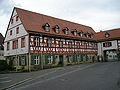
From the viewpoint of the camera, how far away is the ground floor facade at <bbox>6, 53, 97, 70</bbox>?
Answer: 25892mm

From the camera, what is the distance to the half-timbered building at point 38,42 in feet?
87.4

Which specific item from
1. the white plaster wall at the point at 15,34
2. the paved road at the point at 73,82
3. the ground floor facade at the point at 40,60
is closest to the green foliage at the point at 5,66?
the ground floor facade at the point at 40,60

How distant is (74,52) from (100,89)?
1018 inches

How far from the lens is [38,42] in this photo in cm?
2736

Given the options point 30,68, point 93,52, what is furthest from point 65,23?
point 30,68

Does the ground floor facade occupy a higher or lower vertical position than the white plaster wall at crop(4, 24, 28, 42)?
lower

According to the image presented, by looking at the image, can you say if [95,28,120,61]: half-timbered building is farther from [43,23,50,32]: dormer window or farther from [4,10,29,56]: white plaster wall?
[4,10,29,56]: white plaster wall

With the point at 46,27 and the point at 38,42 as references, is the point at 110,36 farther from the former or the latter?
the point at 38,42

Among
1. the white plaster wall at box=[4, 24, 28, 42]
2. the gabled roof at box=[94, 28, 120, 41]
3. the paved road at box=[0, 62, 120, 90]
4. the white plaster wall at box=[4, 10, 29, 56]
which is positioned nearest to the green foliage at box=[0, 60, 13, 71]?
the white plaster wall at box=[4, 10, 29, 56]

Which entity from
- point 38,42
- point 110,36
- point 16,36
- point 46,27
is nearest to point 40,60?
point 38,42

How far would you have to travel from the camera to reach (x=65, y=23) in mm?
38625

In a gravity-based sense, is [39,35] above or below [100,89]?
above

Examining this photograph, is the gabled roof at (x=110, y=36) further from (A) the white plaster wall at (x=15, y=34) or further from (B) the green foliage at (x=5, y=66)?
(B) the green foliage at (x=5, y=66)

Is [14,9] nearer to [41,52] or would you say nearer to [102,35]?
[41,52]
